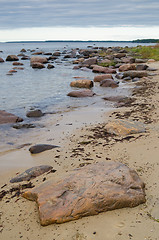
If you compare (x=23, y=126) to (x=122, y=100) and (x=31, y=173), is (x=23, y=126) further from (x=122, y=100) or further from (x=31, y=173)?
(x=122, y=100)

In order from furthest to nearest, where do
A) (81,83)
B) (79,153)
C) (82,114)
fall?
1. (81,83)
2. (82,114)
3. (79,153)

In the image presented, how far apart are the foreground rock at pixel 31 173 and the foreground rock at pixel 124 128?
7.35ft

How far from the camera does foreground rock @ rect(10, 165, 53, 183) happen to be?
4250 mm

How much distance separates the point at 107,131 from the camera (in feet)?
21.0

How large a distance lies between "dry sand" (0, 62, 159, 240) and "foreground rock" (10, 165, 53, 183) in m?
0.15

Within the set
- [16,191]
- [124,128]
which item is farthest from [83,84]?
[16,191]

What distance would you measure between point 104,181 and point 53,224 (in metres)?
0.89

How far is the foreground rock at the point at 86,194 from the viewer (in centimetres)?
304

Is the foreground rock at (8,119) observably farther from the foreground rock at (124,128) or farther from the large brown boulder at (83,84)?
the large brown boulder at (83,84)

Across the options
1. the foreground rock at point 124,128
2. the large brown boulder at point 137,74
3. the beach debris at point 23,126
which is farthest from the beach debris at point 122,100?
the large brown boulder at point 137,74

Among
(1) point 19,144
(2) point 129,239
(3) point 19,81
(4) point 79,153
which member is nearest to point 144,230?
(2) point 129,239

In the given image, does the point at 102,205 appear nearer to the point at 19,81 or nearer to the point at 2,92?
the point at 2,92

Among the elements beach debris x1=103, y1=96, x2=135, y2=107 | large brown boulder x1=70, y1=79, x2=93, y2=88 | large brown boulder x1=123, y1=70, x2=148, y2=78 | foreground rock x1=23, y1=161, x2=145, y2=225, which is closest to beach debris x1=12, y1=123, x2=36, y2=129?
beach debris x1=103, y1=96, x2=135, y2=107

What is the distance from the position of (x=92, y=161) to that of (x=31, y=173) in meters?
1.16
